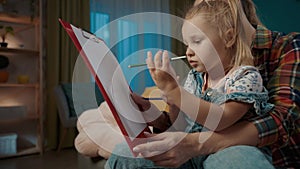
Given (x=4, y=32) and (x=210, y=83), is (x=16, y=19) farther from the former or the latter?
(x=210, y=83)

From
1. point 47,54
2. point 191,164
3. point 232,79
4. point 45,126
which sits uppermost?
point 232,79

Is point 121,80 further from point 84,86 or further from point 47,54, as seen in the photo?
point 47,54

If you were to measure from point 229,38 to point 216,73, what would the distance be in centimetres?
9

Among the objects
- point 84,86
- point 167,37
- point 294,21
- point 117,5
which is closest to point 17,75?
point 84,86

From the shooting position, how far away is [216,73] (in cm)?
78

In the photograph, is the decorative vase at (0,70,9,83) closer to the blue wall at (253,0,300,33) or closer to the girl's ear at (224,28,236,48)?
the blue wall at (253,0,300,33)

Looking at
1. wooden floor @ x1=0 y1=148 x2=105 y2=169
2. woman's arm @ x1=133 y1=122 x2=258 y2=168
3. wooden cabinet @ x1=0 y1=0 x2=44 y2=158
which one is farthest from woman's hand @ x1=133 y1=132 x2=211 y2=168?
wooden cabinet @ x1=0 y1=0 x2=44 y2=158

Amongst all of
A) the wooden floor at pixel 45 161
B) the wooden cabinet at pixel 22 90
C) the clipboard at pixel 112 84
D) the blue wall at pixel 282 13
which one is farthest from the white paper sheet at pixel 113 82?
the blue wall at pixel 282 13

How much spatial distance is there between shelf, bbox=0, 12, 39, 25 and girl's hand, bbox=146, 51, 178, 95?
10.2 feet

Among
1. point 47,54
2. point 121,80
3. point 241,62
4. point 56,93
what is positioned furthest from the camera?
point 47,54

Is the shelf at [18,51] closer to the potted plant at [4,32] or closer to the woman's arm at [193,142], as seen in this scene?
the potted plant at [4,32]

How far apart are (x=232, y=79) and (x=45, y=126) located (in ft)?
10.9

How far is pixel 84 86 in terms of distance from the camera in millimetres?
3109

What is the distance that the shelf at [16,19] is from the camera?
322 cm
